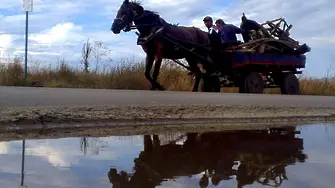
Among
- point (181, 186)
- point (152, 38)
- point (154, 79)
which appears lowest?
point (181, 186)

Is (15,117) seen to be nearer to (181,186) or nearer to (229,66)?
(181,186)

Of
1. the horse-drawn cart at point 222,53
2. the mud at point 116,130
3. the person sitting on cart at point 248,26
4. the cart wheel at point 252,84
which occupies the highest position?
the person sitting on cart at point 248,26

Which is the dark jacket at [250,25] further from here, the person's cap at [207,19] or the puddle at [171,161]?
the puddle at [171,161]

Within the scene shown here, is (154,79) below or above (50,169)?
above

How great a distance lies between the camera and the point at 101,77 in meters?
17.5

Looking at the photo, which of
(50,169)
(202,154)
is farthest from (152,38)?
(50,169)

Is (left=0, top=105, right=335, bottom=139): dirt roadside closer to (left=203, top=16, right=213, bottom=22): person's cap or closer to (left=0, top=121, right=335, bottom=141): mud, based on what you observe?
(left=0, top=121, right=335, bottom=141): mud

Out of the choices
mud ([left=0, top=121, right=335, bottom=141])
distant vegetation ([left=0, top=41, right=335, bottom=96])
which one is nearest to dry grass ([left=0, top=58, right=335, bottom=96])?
distant vegetation ([left=0, top=41, right=335, bottom=96])

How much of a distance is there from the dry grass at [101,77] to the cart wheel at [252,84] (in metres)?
2.23

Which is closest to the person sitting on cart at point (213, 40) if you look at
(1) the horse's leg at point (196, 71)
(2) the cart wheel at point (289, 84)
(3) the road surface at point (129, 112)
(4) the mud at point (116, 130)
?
(1) the horse's leg at point (196, 71)

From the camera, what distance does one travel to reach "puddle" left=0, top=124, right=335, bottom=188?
3982mm

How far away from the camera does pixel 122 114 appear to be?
7.55 meters

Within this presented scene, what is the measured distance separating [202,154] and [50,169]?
5.35 ft

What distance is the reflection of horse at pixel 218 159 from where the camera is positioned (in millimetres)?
4125
